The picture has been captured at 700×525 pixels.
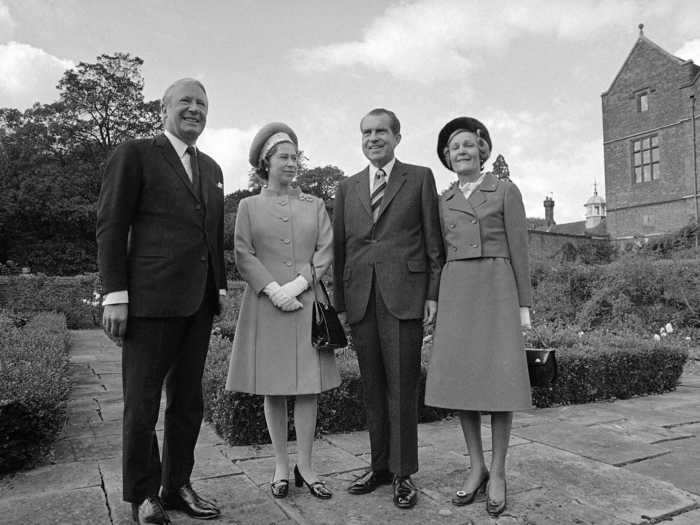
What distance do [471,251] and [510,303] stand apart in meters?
0.33

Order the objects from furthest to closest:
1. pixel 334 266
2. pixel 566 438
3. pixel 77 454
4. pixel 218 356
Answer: pixel 218 356 < pixel 566 438 < pixel 77 454 < pixel 334 266

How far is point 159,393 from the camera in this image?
2.59 metres

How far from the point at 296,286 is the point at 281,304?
0.42ft

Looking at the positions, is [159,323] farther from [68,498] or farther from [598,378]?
[598,378]

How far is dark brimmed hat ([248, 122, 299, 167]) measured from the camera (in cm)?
313

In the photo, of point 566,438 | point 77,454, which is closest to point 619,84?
point 566,438

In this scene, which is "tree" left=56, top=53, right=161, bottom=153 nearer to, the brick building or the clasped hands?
the brick building

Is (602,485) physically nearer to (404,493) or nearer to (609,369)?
(404,493)

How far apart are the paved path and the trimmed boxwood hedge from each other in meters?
0.13

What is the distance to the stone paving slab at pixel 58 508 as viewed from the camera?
106 inches

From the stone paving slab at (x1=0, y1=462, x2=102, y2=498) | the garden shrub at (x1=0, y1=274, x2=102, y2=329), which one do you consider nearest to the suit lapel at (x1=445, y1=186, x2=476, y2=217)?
the stone paving slab at (x1=0, y1=462, x2=102, y2=498)

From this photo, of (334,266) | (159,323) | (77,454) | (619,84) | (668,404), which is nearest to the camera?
(159,323)

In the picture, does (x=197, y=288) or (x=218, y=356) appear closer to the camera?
(x=197, y=288)

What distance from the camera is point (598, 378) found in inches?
228
